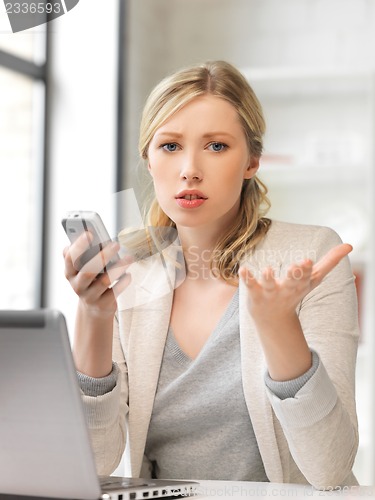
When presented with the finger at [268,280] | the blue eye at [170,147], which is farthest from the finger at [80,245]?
the blue eye at [170,147]

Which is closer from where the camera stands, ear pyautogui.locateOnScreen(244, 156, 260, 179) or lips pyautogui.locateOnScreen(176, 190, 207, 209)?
lips pyautogui.locateOnScreen(176, 190, 207, 209)

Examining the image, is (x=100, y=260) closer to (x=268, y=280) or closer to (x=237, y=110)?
(x=268, y=280)

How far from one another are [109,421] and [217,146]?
0.47m

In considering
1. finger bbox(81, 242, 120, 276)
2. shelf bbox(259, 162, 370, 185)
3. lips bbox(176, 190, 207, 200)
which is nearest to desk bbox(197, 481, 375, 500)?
finger bbox(81, 242, 120, 276)

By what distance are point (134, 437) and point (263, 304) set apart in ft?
1.47

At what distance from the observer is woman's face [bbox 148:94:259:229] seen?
1.32 meters

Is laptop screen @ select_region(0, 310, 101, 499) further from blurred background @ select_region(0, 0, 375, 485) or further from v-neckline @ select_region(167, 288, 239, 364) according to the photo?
blurred background @ select_region(0, 0, 375, 485)

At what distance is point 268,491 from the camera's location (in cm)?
111

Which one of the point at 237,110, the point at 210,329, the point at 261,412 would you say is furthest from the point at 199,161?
the point at 261,412

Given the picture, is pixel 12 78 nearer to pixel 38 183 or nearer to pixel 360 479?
pixel 38 183

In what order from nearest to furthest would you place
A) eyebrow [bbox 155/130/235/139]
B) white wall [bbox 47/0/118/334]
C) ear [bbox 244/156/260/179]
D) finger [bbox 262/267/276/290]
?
finger [bbox 262/267/276/290]
eyebrow [bbox 155/130/235/139]
ear [bbox 244/156/260/179]
white wall [bbox 47/0/118/334]

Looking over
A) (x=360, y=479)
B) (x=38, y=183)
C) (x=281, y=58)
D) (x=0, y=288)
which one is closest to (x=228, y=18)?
(x=281, y=58)

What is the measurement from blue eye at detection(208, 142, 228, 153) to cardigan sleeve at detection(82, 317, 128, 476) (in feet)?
1.23

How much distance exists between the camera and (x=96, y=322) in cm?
121
